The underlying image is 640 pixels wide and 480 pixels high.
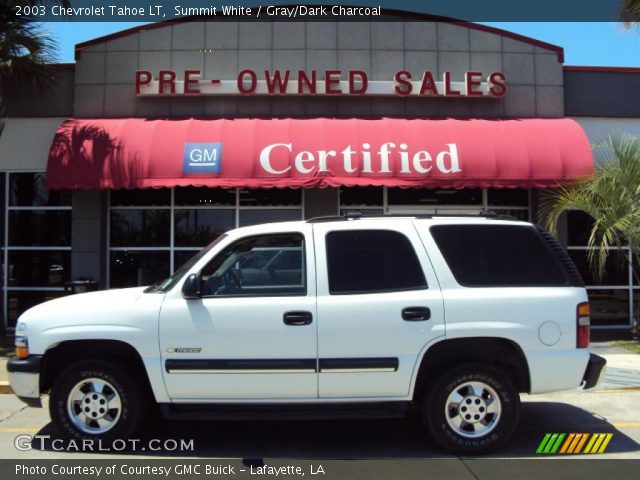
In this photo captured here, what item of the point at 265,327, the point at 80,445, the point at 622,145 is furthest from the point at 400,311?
the point at 622,145

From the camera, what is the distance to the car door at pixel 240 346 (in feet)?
16.9

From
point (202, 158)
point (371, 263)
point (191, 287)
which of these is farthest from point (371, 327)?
point (202, 158)

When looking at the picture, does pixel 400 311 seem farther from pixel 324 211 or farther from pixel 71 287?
pixel 71 287

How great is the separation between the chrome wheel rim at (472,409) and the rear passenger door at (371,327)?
42 cm

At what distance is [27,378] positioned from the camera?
536cm

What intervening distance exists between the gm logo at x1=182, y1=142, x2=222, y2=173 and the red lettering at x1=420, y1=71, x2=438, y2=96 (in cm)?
422

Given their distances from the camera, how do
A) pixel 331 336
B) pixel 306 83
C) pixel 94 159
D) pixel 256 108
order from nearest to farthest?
pixel 331 336 < pixel 94 159 < pixel 306 83 < pixel 256 108

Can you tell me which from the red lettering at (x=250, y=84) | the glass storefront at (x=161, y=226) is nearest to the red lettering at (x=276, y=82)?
the red lettering at (x=250, y=84)

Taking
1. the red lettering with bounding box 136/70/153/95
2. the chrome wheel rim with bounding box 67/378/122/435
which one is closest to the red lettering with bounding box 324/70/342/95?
the red lettering with bounding box 136/70/153/95

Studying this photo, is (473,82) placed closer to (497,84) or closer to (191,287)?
(497,84)

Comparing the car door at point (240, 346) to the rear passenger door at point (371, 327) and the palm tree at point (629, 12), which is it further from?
the palm tree at point (629, 12)

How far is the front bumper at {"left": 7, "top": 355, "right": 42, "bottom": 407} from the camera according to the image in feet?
17.6

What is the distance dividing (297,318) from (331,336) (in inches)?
12.3

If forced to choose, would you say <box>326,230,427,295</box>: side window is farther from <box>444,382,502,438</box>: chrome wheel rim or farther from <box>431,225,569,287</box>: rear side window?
<box>444,382,502,438</box>: chrome wheel rim
